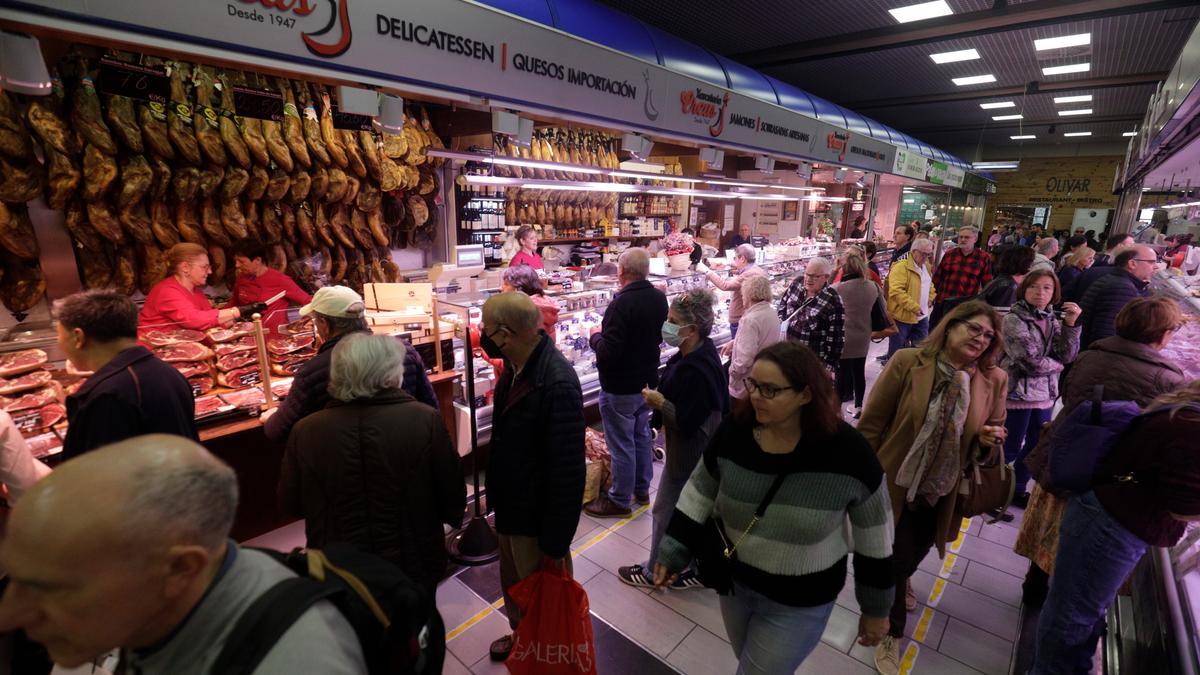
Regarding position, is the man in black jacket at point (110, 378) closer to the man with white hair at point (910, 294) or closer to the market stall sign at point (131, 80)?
the market stall sign at point (131, 80)

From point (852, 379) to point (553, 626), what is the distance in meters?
4.72

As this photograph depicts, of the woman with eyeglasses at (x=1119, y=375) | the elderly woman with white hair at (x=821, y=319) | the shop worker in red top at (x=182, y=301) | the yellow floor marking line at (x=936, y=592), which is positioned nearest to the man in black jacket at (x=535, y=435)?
the woman with eyeglasses at (x=1119, y=375)

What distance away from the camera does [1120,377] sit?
263 cm

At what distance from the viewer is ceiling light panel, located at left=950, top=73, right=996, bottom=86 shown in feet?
30.2

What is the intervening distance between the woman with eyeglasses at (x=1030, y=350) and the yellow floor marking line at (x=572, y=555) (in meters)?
2.58

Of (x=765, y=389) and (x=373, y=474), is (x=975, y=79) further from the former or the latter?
(x=373, y=474)

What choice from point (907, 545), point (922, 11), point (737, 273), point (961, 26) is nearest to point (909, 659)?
point (907, 545)

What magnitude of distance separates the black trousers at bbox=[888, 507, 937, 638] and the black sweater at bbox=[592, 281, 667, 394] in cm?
182

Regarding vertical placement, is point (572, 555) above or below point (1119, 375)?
below

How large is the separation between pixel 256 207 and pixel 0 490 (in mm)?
3409

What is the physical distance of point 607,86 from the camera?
11.4 ft

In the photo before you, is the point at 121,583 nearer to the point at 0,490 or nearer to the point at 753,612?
the point at 753,612

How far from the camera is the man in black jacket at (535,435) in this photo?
2.24m

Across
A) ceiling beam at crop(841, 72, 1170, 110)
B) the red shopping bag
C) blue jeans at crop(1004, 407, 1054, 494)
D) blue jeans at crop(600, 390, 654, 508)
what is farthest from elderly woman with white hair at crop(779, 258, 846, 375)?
ceiling beam at crop(841, 72, 1170, 110)
